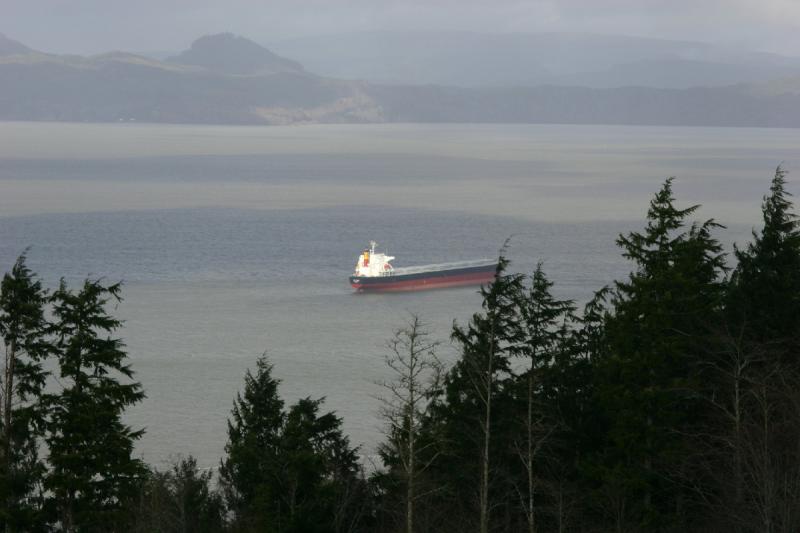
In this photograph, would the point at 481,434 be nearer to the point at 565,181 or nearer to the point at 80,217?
the point at 80,217

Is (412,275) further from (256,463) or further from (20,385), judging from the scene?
(20,385)

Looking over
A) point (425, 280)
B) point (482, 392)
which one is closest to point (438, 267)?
point (425, 280)

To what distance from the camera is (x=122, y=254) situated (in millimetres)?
54750

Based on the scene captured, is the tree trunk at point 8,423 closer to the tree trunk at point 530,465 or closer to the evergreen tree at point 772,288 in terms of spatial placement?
the tree trunk at point 530,465

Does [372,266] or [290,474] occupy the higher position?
[372,266]

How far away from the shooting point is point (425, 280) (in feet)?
158

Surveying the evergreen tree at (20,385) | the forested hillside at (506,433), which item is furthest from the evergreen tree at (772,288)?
the evergreen tree at (20,385)

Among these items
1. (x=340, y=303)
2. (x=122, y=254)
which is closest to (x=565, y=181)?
Result: (x=122, y=254)

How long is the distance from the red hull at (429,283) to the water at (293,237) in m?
1.11

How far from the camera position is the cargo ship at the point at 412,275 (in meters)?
46.8

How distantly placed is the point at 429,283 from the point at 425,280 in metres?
0.23

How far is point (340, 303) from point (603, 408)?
2761 centimetres

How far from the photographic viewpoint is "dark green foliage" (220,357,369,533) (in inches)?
560

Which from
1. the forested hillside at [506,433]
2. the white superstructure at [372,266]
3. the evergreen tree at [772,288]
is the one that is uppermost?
the white superstructure at [372,266]
